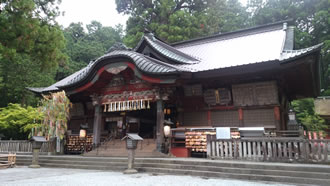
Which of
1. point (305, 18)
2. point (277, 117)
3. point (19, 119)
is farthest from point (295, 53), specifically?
point (305, 18)

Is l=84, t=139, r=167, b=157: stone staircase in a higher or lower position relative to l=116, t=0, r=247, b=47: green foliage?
lower

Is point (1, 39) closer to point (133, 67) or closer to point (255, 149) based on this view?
point (133, 67)

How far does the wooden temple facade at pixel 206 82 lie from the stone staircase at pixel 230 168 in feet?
8.56

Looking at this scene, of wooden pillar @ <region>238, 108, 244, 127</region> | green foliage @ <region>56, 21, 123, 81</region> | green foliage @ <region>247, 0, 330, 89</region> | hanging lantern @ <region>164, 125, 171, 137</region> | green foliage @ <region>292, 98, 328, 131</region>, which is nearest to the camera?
hanging lantern @ <region>164, 125, 171, 137</region>

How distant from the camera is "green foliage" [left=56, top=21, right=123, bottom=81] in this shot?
38825 millimetres

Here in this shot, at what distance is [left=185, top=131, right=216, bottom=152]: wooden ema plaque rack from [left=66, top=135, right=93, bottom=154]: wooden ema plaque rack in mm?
6969

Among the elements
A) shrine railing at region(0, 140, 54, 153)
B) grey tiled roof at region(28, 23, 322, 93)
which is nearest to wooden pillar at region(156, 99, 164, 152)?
grey tiled roof at region(28, 23, 322, 93)

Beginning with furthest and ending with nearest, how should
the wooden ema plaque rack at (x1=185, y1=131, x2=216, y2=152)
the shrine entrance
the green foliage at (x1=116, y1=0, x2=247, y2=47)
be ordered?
the green foliage at (x1=116, y1=0, x2=247, y2=47) < the shrine entrance < the wooden ema plaque rack at (x1=185, y1=131, x2=216, y2=152)

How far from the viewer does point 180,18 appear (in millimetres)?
32312

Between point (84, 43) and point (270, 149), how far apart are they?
42.5m

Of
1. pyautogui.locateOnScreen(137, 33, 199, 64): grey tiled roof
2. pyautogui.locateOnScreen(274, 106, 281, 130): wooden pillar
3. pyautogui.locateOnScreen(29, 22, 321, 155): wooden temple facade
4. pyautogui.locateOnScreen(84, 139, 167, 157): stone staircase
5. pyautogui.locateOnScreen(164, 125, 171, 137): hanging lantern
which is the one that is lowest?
pyautogui.locateOnScreen(84, 139, 167, 157): stone staircase

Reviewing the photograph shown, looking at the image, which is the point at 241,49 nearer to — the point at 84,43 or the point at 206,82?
the point at 206,82

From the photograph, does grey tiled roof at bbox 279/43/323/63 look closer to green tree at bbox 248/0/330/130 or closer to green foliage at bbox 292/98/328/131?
green foliage at bbox 292/98/328/131

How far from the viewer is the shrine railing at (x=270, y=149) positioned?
794 centimetres
